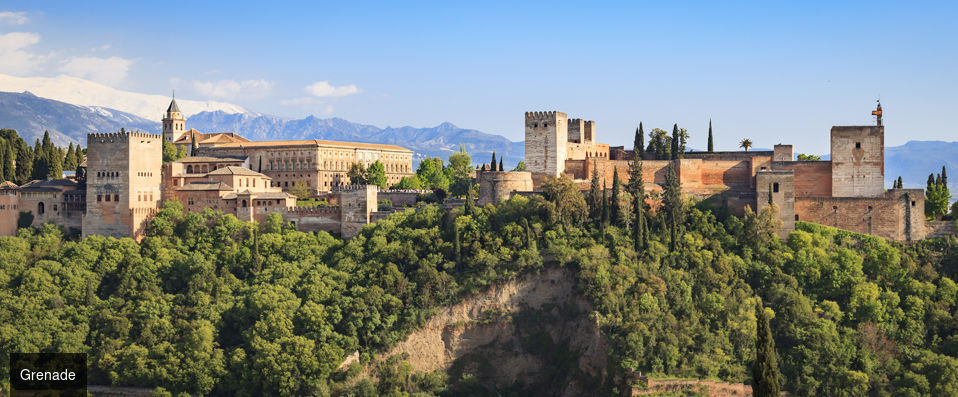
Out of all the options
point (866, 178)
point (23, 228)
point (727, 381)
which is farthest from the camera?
point (23, 228)

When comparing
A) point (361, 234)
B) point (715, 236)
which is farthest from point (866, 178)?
point (361, 234)

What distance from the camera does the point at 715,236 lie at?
2016 inches

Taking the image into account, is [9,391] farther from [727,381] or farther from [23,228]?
[727,381]

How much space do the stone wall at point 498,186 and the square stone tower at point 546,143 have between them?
10.1 ft

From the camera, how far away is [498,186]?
54312 millimetres

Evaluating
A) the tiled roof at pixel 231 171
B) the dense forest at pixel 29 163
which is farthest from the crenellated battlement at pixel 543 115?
the dense forest at pixel 29 163

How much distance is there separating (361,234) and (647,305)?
1803 cm

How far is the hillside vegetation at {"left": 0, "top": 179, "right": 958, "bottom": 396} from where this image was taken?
44.2 m

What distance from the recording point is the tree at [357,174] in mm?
68938

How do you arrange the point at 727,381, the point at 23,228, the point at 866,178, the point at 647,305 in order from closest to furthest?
the point at 727,381, the point at 647,305, the point at 866,178, the point at 23,228

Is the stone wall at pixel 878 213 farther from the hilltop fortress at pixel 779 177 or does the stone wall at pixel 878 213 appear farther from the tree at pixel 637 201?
the tree at pixel 637 201

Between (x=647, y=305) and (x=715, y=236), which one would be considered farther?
(x=715, y=236)

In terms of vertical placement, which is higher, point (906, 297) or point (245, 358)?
point (906, 297)

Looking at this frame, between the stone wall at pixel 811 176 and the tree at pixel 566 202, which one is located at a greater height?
A: the stone wall at pixel 811 176
